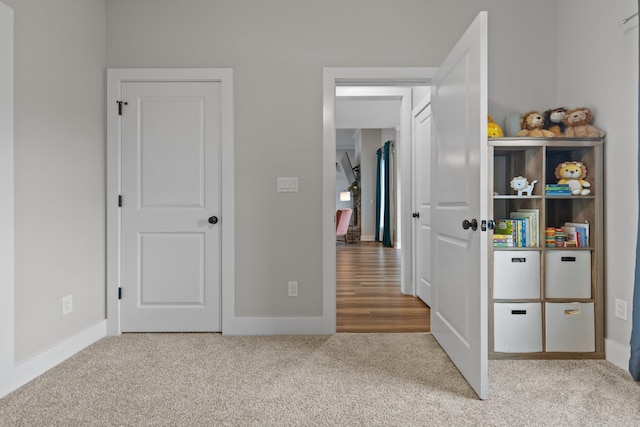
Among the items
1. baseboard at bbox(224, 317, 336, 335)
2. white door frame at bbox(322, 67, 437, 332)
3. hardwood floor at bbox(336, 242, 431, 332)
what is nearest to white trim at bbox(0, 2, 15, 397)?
baseboard at bbox(224, 317, 336, 335)

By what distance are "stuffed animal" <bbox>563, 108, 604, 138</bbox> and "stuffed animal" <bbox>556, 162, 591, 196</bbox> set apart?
0.18 m

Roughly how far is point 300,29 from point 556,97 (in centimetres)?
196

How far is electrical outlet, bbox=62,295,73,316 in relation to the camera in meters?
2.40

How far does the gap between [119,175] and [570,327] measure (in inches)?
128

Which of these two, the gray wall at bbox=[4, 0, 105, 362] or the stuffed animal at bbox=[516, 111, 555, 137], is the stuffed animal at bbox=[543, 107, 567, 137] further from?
the gray wall at bbox=[4, 0, 105, 362]

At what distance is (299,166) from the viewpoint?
285 cm

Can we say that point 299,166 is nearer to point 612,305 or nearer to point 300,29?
point 300,29

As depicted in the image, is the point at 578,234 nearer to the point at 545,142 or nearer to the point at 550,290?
the point at 550,290

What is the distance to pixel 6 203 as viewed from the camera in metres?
1.94

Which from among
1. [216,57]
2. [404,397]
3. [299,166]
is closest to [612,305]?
[404,397]

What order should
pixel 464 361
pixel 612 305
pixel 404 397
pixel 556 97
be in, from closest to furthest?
1. pixel 404 397
2. pixel 464 361
3. pixel 612 305
4. pixel 556 97

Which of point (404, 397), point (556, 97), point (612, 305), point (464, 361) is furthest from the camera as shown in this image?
point (556, 97)

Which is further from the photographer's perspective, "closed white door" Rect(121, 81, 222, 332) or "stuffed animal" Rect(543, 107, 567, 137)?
"closed white door" Rect(121, 81, 222, 332)

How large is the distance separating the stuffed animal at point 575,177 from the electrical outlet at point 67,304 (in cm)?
323
